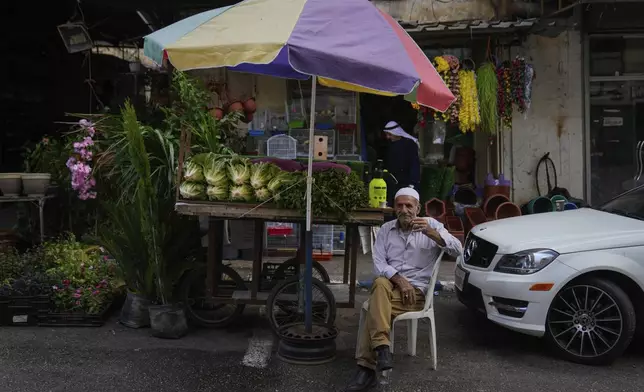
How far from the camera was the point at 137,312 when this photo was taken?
5586mm

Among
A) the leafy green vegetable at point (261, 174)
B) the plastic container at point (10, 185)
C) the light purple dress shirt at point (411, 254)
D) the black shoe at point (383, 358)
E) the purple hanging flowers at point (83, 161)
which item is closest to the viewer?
the black shoe at point (383, 358)

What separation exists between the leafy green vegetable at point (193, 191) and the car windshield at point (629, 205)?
3.81 m

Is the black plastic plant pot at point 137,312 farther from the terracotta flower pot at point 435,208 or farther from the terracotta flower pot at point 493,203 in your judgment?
the terracotta flower pot at point 493,203

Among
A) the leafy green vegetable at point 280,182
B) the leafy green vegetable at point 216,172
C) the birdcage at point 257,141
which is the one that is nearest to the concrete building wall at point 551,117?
the birdcage at point 257,141

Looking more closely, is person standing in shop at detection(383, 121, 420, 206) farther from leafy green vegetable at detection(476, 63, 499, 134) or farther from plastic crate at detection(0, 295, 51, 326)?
plastic crate at detection(0, 295, 51, 326)

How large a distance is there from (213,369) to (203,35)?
8.34 feet

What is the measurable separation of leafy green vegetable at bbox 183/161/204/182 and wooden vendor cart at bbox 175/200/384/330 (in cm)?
21

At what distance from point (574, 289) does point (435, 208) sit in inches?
154

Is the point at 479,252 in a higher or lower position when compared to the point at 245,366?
higher

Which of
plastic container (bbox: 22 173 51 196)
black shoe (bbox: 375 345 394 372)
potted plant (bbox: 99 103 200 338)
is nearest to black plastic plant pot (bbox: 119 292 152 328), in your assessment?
potted plant (bbox: 99 103 200 338)

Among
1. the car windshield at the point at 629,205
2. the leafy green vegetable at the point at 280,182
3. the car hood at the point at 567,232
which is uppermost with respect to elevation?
the leafy green vegetable at the point at 280,182

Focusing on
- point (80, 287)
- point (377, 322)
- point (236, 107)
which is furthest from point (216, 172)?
point (236, 107)

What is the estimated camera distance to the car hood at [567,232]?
485 cm

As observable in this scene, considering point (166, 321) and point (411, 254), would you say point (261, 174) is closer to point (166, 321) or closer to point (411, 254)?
point (411, 254)
